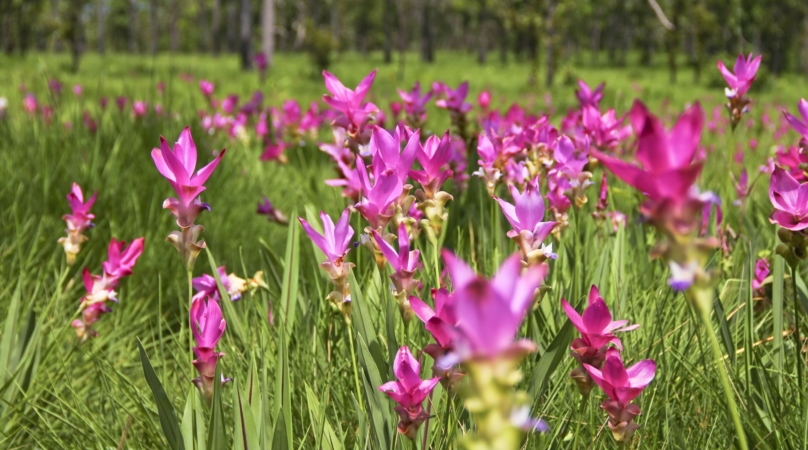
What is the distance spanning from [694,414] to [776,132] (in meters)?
6.87

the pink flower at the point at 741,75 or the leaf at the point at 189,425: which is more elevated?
the pink flower at the point at 741,75

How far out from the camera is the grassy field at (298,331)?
38.9 inches

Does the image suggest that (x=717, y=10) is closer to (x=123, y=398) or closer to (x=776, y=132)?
(x=776, y=132)

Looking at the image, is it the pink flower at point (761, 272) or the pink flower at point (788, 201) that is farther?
the pink flower at point (761, 272)

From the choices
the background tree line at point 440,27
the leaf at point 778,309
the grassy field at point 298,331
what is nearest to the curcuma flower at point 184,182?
the grassy field at point 298,331

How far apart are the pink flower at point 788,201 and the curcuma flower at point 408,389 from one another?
0.55 meters

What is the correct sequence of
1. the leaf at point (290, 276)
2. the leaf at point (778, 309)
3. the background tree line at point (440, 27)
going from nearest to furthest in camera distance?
the leaf at point (778, 309), the leaf at point (290, 276), the background tree line at point (440, 27)

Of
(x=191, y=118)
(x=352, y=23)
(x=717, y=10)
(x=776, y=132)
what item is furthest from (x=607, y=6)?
(x=191, y=118)

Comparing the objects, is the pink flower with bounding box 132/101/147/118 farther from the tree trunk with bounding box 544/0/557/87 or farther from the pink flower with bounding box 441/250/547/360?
the tree trunk with bounding box 544/0/557/87

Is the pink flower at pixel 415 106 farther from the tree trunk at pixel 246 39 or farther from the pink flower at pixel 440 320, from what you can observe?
the tree trunk at pixel 246 39

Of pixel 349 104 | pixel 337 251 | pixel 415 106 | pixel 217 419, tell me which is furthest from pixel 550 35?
pixel 217 419

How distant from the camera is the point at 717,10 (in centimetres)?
3588

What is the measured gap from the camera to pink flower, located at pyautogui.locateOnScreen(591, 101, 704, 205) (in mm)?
426

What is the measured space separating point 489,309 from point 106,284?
134 cm
